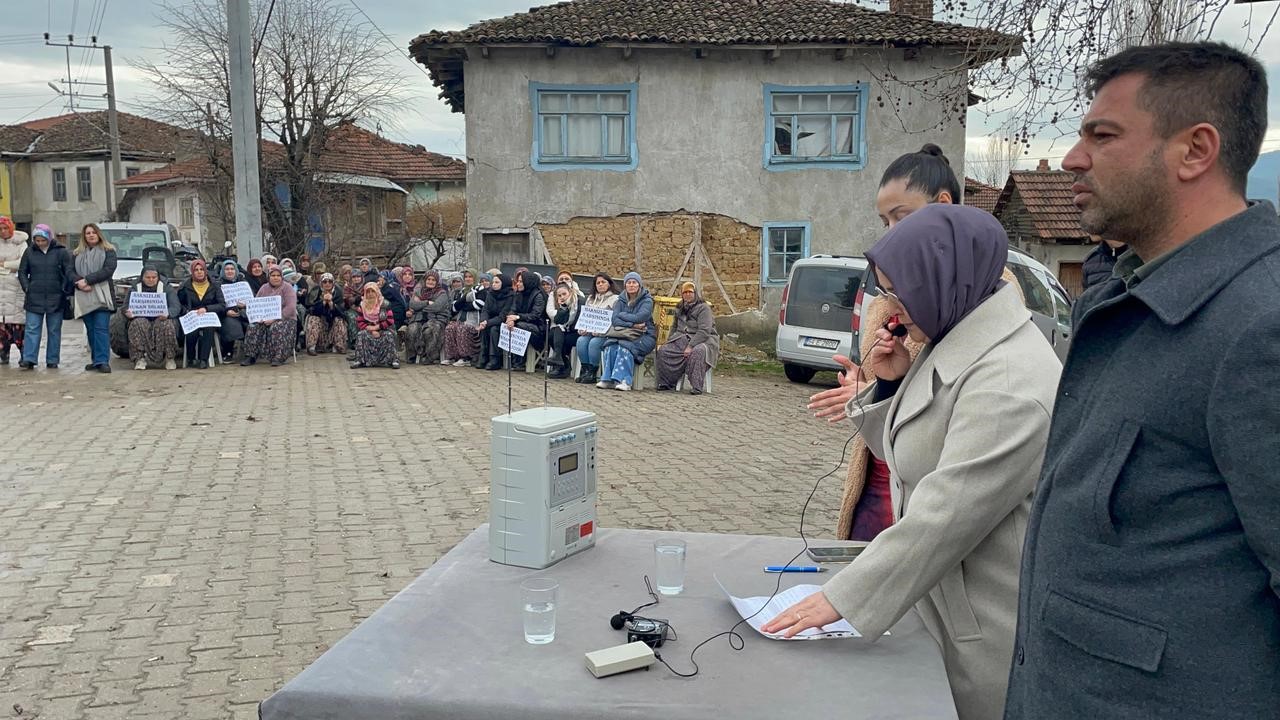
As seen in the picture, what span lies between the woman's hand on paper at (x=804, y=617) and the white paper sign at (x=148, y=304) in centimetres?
1482

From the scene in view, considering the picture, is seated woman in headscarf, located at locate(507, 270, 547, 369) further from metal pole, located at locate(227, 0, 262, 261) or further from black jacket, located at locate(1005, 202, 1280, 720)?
black jacket, located at locate(1005, 202, 1280, 720)

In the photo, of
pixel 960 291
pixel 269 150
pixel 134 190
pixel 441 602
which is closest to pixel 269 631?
pixel 441 602

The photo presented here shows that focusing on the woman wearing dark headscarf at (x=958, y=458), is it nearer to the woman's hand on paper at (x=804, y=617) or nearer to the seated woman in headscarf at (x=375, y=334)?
the woman's hand on paper at (x=804, y=617)

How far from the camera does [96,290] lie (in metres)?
14.3

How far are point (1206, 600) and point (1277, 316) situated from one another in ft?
1.56

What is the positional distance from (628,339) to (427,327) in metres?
4.23

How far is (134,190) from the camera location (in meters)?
47.3

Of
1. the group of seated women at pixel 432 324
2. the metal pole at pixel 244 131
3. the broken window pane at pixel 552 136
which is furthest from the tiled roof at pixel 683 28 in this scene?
the group of seated women at pixel 432 324

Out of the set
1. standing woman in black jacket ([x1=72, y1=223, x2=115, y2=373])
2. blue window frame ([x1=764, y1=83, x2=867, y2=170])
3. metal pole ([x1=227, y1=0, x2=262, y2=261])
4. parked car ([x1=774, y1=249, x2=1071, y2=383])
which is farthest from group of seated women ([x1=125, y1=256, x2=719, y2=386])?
blue window frame ([x1=764, y1=83, x2=867, y2=170])

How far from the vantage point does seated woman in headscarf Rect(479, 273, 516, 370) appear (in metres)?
16.0

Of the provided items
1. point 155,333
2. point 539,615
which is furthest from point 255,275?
point 539,615

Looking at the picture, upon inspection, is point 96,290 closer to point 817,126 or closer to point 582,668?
point 582,668

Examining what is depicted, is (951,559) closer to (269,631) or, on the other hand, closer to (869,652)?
(869,652)

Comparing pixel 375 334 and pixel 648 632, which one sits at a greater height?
pixel 648 632
